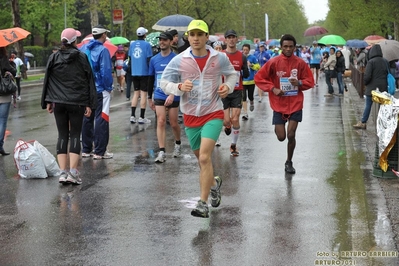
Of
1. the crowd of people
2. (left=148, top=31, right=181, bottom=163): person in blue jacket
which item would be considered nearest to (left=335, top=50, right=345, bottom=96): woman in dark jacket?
the crowd of people

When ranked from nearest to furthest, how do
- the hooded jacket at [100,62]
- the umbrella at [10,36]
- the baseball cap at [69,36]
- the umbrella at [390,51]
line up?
the baseball cap at [69,36] < the hooded jacket at [100,62] < the umbrella at [10,36] < the umbrella at [390,51]

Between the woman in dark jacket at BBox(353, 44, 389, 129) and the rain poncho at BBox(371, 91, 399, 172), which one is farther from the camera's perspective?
the woman in dark jacket at BBox(353, 44, 389, 129)

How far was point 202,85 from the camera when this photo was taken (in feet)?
25.9

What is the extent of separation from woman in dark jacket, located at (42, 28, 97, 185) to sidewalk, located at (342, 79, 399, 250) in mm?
3528

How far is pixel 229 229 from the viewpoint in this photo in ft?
23.5

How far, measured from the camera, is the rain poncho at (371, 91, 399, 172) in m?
9.49

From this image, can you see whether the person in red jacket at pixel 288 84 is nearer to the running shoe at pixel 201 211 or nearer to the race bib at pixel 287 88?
the race bib at pixel 287 88

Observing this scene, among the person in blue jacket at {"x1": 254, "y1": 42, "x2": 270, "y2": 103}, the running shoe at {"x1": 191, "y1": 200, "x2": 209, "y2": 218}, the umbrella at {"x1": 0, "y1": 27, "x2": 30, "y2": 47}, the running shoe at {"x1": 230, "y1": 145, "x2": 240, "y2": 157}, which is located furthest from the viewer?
the person in blue jacket at {"x1": 254, "y1": 42, "x2": 270, "y2": 103}

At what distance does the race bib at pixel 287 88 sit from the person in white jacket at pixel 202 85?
Result: 7.51 feet

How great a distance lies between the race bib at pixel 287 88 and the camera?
33.4 ft

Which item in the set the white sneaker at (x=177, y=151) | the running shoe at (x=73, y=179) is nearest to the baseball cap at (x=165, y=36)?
the white sneaker at (x=177, y=151)

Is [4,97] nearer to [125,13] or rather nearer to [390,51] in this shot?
[390,51]

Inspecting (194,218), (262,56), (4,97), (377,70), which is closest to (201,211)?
(194,218)

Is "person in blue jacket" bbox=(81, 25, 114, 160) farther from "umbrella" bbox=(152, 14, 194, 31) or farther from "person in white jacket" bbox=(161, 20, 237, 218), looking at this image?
"umbrella" bbox=(152, 14, 194, 31)
